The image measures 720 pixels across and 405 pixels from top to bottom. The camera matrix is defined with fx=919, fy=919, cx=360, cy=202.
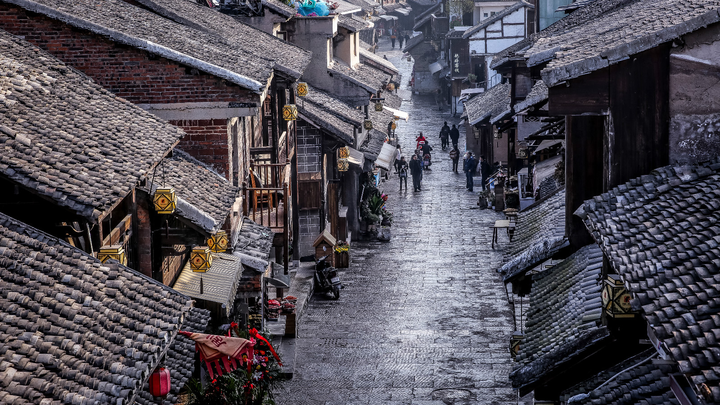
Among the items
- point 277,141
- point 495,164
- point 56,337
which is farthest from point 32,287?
point 495,164

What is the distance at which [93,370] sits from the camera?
377 inches

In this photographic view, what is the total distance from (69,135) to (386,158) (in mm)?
28181

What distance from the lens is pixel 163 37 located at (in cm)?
2081

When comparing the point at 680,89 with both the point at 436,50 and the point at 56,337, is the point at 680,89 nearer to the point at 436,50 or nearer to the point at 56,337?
the point at 56,337

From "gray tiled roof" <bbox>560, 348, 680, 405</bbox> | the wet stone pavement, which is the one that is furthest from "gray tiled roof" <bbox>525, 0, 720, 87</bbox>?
the wet stone pavement

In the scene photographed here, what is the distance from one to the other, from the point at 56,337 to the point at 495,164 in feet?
120

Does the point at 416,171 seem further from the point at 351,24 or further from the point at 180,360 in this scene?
the point at 180,360

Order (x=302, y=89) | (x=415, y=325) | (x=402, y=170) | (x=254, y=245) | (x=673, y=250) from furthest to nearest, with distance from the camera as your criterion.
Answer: (x=402, y=170)
(x=302, y=89)
(x=415, y=325)
(x=254, y=245)
(x=673, y=250)

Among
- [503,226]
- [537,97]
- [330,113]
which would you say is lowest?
[503,226]

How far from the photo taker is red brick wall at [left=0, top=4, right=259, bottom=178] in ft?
60.9

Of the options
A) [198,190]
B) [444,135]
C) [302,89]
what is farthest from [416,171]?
[198,190]

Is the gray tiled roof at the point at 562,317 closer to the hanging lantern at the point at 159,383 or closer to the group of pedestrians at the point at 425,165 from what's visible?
the hanging lantern at the point at 159,383

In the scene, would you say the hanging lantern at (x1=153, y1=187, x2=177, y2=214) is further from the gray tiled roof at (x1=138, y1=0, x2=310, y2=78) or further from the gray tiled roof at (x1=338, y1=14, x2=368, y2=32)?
the gray tiled roof at (x1=338, y1=14, x2=368, y2=32)

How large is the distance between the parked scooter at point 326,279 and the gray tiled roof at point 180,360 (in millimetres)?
11627
